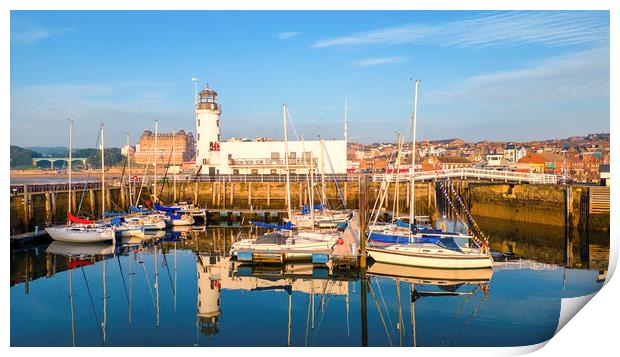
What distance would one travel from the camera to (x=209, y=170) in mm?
49625

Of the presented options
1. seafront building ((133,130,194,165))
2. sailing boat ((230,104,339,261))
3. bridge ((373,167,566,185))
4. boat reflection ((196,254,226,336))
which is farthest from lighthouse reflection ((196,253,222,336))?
seafront building ((133,130,194,165))

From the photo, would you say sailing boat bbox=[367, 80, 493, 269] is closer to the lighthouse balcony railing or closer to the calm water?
the calm water

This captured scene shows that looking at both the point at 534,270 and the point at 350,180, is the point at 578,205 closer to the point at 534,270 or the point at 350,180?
the point at 534,270

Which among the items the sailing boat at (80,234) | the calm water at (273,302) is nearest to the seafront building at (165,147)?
the sailing boat at (80,234)

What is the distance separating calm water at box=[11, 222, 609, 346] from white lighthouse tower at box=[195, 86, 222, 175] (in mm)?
24514

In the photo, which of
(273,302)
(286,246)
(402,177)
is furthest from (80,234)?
(402,177)

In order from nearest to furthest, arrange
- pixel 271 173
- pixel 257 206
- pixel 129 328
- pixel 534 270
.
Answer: pixel 129 328, pixel 534 270, pixel 257 206, pixel 271 173

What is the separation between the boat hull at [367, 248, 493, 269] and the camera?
72.9 feet

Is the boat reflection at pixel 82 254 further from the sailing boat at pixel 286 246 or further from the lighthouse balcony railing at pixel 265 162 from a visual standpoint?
the lighthouse balcony railing at pixel 265 162

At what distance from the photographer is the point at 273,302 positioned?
1834 centimetres

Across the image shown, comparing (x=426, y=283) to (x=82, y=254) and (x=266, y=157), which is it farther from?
(x=266, y=157)

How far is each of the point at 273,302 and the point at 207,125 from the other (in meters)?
35.1
